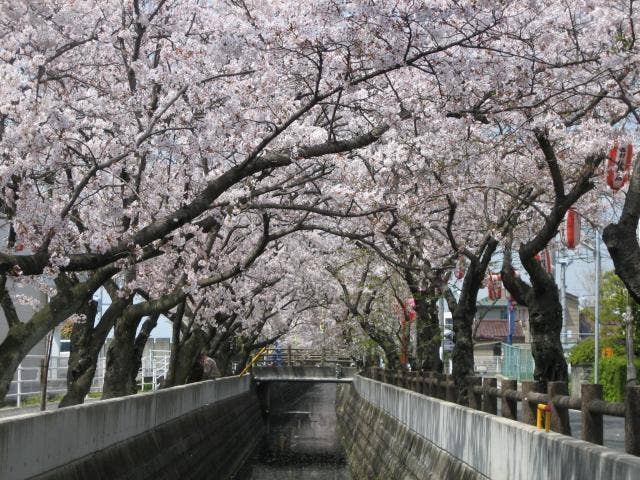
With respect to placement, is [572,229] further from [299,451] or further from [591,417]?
[299,451]

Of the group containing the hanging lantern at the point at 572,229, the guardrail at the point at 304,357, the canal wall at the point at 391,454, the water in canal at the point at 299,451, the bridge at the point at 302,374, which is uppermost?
the hanging lantern at the point at 572,229

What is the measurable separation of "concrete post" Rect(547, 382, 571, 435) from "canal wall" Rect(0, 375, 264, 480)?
6.07m

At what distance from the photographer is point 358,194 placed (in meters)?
17.9

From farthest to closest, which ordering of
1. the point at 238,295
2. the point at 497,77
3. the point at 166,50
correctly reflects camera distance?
the point at 238,295 < the point at 166,50 < the point at 497,77

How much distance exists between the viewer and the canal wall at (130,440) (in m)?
11.6

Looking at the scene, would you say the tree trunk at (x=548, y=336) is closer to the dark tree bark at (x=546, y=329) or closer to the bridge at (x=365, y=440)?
the dark tree bark at (x=546, y=329)

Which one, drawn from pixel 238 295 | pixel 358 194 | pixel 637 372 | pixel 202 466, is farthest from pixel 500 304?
pixel 358 194

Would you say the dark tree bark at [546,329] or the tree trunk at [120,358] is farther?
the tree trunk at [120,358]

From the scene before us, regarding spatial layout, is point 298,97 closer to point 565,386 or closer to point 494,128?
point 565,386

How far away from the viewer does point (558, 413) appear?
11594mm

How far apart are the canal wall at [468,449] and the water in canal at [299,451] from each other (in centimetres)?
359

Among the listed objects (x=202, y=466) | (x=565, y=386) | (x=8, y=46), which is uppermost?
(x=8, y=46)

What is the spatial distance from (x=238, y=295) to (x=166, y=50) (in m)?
18.3

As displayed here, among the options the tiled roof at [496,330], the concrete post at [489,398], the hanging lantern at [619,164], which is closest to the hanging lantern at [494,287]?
the hanging lantern at [619,164]
